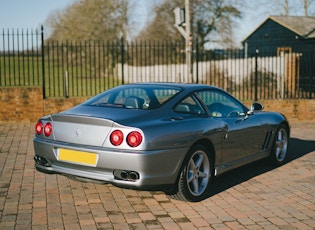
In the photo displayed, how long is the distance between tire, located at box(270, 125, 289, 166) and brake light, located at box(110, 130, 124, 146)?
3.29m

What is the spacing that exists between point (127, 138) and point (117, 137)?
110mm

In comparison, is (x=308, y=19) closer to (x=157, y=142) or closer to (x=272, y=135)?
(x=272, y=135)

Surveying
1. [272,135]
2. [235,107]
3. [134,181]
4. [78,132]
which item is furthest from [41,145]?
[272,135]

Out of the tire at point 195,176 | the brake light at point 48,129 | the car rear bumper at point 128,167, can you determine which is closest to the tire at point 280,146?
the tire at point 195,176

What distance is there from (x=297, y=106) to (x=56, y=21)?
146ft

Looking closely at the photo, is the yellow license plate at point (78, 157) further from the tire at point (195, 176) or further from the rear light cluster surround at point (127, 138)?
the tire at point (195, 176)

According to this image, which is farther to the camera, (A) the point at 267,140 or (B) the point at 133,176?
(A) the point at 267,140

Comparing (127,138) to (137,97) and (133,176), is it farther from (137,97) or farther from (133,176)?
(137,97)

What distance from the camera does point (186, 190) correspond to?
478 centimetres

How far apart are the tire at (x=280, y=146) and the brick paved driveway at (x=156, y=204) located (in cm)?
24

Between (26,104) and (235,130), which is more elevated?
(26,104)

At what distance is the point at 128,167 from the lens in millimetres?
4285

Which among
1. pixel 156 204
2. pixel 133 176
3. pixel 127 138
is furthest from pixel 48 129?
pixel 156 204

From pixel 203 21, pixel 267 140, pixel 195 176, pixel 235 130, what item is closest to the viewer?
pixel 195 176
